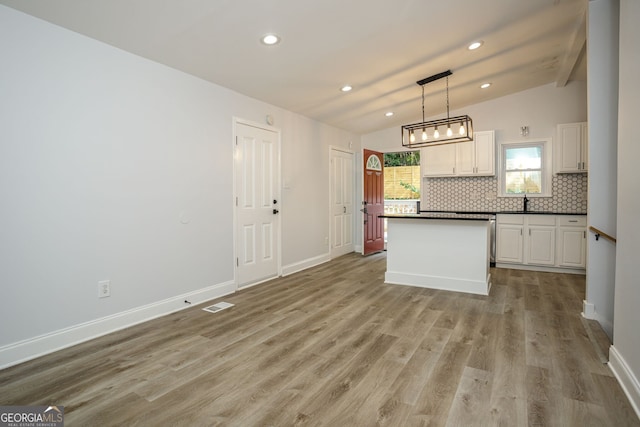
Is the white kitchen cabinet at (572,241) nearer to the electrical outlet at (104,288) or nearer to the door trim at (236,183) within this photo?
the door trim at (236,183)

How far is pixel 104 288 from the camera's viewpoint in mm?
2848

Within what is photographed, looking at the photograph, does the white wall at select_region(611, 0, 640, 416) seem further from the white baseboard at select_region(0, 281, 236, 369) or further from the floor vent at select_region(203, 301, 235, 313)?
the white baseboard at select_region(0, 281, 236, 369)

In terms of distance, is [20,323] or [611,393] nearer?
[611,393]

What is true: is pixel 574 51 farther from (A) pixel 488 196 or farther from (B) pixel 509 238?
(B) pixel 509 238

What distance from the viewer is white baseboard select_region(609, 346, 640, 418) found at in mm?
1806

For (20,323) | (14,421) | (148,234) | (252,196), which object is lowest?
(14,421)

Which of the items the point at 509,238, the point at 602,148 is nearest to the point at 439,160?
the point at 509,238

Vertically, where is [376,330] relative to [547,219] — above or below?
below

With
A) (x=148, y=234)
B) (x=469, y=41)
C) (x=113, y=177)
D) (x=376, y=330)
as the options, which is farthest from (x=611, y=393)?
(x=113, y=177)

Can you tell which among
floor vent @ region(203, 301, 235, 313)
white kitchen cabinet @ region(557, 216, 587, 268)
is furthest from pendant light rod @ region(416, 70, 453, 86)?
floor vent @ region(203, 301, 235, 313)

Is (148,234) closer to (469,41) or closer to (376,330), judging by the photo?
(376,330)

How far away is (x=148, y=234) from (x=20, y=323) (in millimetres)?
1123

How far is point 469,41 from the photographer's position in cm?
355

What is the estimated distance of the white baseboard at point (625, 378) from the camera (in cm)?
181
